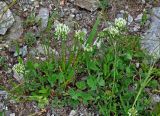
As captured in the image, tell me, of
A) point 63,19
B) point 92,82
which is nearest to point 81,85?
point 92,82

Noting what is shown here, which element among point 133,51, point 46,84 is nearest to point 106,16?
point 133,51

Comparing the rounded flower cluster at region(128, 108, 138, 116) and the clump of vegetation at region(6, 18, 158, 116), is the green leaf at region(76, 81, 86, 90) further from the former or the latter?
the rounded flower cluster at region(128, 108, 138, 116)

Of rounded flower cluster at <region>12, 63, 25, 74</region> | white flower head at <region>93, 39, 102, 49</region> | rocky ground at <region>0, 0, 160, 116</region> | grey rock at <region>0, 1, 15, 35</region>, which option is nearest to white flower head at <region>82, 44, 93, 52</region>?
white flower head at <region>93, 39, 102, 49</region>

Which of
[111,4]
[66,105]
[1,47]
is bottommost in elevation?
[66,105]

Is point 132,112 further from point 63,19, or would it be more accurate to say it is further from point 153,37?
point 63,19

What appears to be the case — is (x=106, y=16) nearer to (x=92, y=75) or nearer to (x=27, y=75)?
(x=92, y=75)
